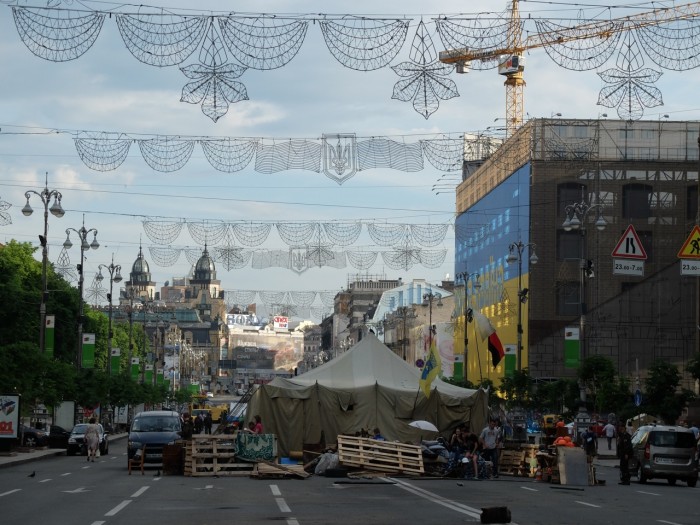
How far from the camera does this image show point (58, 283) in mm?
93375

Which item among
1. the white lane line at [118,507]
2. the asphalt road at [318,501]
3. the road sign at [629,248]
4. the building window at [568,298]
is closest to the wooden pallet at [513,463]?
the asphalt road at [318,501]

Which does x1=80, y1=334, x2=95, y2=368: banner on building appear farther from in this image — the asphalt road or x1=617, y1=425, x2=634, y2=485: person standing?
x1=617, y1=425, x2=634, y2=485: person standing

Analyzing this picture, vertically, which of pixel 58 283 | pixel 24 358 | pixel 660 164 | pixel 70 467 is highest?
pixel 660 164

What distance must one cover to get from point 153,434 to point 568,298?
59.8m

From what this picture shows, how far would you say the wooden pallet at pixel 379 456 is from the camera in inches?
1328

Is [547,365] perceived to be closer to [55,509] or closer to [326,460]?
[326,460]

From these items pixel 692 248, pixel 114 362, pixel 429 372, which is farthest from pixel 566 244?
pixel 429 372

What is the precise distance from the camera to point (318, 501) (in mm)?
22859

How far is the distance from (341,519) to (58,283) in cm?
7806

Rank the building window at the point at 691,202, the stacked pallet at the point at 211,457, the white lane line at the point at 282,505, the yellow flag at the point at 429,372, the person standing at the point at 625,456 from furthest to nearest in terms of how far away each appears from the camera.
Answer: the building window at the point at 691,202
the yellow flag at the point at 429,372
the person standing at the point at 625,456
the stacked pallet at the point at 211,457
the white lane line at the point at 282,505

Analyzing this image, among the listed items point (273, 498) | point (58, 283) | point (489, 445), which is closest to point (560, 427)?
point (489, 445)

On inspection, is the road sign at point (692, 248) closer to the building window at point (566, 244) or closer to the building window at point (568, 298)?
the building window at point (568, 298)

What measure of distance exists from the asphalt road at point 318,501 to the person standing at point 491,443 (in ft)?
1.69

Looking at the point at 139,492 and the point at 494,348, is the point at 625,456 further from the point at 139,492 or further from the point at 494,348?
the point at 494,348
